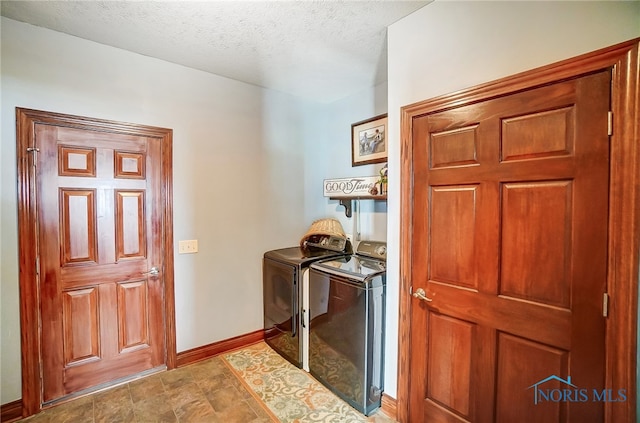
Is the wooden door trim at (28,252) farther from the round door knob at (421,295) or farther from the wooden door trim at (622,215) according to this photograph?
the wooden door trim at (622,215)

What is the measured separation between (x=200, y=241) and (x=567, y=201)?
2.58 m

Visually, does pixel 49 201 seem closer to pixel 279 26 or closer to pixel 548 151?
pixel 279 26

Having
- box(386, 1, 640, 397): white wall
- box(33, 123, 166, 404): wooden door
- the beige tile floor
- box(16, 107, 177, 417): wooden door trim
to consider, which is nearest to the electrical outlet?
box(33, 123, 166, 404): wooden door

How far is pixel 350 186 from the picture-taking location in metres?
2.70

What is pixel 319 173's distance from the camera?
3.32 meters

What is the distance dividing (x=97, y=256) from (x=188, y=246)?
0.64 metres

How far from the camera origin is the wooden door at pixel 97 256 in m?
1.93

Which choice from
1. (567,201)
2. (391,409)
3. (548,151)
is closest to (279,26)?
(548,151)

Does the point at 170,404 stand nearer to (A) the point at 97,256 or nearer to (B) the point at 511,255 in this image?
(A) the point at 97,256

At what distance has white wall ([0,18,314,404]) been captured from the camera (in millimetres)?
1794

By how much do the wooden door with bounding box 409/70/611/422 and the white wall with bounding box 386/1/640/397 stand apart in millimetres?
140

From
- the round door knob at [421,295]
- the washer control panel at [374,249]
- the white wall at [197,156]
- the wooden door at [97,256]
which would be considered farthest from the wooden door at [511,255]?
the wooden door at [97,256]

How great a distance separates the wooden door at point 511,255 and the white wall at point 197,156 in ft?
5.53

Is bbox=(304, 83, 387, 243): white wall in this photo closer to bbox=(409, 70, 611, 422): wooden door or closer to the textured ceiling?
the textured ceiling
